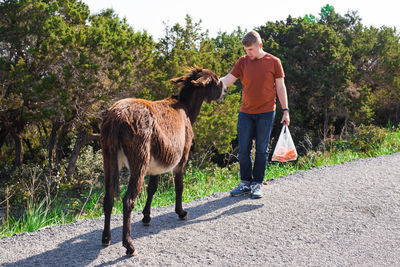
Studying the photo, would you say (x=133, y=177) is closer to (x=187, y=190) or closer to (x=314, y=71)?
(x=187, y=190)

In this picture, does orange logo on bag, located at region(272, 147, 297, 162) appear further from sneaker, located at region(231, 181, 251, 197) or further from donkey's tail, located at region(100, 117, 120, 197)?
donkey's tail, located at region(100, 117, 120, 197)

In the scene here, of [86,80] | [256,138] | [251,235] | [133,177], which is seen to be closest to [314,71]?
[86,80]

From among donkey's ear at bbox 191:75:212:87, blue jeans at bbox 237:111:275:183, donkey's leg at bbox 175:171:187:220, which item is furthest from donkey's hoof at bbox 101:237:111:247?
blue jeans at bbox 237:111:275:183

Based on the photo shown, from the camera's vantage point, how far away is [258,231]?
12.1 ft

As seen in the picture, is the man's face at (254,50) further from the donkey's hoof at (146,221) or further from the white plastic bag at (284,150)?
the donkey's hoof at (146,221)

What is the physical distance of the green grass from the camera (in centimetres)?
435

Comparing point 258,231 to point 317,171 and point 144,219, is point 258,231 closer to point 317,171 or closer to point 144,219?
point 144,219

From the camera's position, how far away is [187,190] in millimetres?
5844

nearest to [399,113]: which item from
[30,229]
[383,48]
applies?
[383,48]

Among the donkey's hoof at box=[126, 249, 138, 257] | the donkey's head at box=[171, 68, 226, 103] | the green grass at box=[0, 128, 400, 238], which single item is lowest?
the green grass at box=[0, 128, 400, 238]

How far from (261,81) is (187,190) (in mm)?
2324

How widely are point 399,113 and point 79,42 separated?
876 inches

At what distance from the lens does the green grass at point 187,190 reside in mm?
4348

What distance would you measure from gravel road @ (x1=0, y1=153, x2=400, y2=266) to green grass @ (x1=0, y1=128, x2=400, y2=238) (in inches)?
19.3
